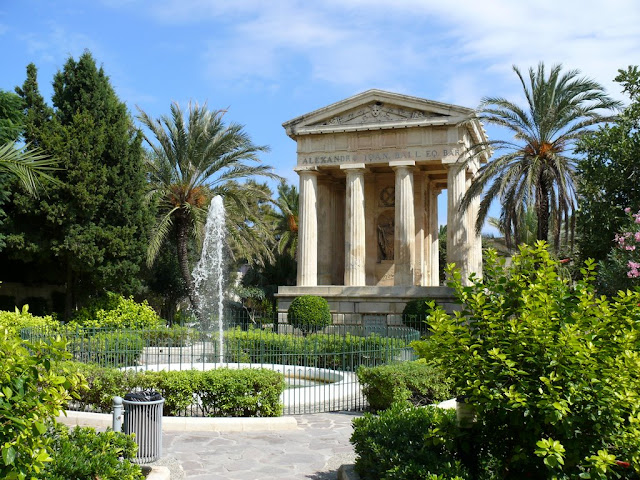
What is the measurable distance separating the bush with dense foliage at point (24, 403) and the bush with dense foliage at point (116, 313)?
18.2 metres

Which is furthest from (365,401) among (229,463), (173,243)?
(173,243)

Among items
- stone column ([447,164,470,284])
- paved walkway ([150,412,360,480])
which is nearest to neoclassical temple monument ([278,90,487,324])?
stone column ([447,164,470,284])

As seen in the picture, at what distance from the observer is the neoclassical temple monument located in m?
25.1

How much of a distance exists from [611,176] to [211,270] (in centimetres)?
1841

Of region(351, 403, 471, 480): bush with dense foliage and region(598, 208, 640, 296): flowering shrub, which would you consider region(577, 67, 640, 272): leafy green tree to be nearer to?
region(598, 208, 640, 296): flowering shrub

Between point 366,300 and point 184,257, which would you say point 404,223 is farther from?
point 184,257

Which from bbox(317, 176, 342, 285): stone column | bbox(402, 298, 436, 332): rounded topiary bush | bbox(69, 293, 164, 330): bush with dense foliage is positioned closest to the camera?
bbox(402, 298, 436, 332): rounded topiary bush

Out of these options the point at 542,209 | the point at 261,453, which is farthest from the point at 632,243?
the point at 261,453

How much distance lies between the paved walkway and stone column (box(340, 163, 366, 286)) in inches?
664

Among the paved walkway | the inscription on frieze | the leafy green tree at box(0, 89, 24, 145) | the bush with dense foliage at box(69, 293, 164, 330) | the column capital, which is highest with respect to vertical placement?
the leafy green tree at box(0, 89, 24, 145)

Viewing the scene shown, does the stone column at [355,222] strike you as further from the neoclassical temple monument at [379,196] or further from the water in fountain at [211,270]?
the water in fountain at [211,270]

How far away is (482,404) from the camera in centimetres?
504

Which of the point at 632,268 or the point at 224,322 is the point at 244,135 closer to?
the point at 224,322

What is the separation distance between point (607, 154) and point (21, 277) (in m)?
21.3
